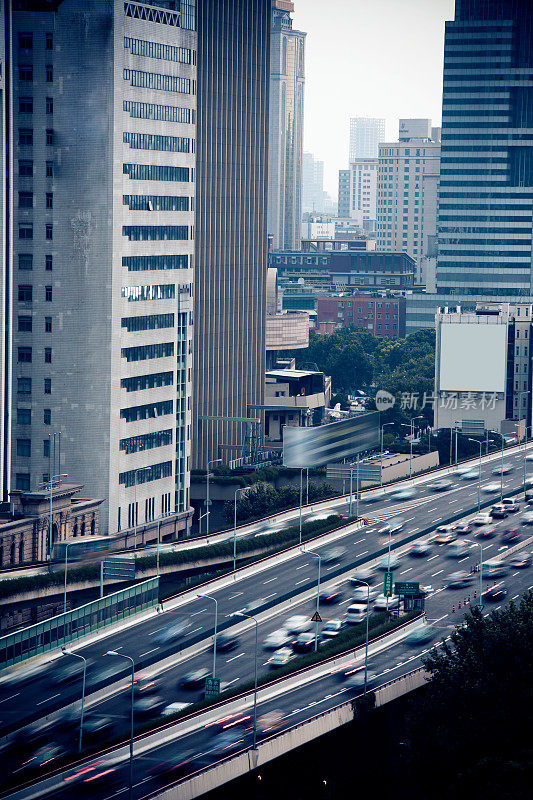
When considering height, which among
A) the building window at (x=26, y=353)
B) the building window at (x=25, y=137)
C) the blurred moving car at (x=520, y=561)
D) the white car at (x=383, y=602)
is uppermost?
the building window at (x=25, y=137)

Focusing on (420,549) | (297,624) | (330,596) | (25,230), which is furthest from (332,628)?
(25,230)

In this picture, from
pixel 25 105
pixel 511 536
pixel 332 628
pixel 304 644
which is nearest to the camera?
pixel 304 644

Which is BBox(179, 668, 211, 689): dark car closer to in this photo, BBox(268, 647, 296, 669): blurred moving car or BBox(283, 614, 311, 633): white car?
BBox(268, 647, 296, 669): blurred moving car

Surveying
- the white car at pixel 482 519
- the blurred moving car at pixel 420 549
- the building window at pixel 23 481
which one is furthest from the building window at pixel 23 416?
the white car at pixel 482 519

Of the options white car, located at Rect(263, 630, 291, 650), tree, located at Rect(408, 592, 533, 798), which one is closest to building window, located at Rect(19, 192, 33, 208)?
white car, located at Rect(263, 630, 291, 650)

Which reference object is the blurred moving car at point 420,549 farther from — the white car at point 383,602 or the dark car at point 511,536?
the white car at point 383,602

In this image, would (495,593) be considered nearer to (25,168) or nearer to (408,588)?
(408,588)
